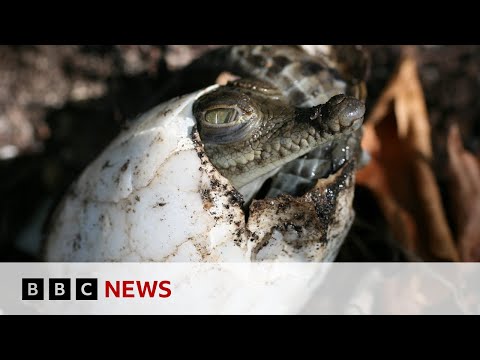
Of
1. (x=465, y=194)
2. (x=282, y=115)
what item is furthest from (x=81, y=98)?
(x=465, y=194)

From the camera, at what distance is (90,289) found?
2691mm

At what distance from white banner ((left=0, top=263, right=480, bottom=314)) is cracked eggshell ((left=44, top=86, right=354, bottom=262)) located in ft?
0.22

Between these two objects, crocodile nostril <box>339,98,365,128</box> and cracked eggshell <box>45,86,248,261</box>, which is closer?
crocodile nostril <box>339,98,365,128</box>

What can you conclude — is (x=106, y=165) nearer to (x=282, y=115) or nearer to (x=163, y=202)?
(x=163, y=202)

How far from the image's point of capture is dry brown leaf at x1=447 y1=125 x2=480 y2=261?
3.40 m

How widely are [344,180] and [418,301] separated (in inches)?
40.6

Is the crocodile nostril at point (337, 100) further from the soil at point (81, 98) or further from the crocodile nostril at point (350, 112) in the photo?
the soil at point (81, 98)

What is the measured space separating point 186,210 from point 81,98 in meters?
1.97

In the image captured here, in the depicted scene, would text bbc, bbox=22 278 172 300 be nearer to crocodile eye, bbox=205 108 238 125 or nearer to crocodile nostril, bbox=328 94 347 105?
crocodile eye, bbox=205 108 238 125

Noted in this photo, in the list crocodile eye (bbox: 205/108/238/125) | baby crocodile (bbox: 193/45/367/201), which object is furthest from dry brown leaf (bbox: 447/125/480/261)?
crocodile eye (bbox: 205/108/238/125)

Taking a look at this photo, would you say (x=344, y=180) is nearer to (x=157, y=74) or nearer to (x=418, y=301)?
(x=418, y=301)

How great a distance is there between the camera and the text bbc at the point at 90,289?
251 cm

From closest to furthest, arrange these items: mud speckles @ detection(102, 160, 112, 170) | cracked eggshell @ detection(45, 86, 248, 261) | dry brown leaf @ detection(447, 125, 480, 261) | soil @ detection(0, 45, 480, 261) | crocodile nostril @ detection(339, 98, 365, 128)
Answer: crocodile nostril @ detection(339, 98, 365, 128), cracked eggshell @ detection(45, 86, 248, 261), mud speckles @ detection(102, 160, 112, 170), dry brown leaf @ detection(447, 125, 480, 261), soil @ detection(0, 45, 480, 261)

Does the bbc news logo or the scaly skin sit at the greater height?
the scaly skin
